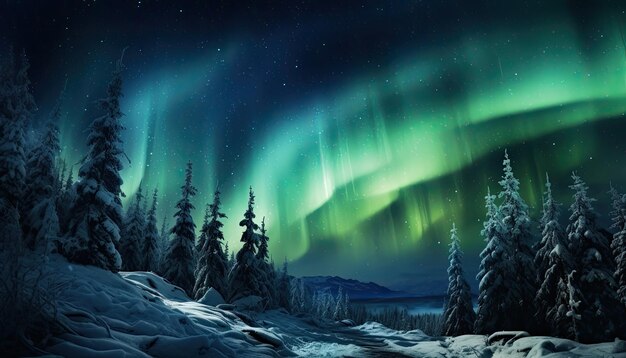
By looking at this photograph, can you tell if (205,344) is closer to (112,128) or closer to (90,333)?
(90,333)

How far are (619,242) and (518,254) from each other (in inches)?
250

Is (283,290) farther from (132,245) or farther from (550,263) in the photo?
(550,263)

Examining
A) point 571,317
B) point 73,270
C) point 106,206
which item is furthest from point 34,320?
point 571,317

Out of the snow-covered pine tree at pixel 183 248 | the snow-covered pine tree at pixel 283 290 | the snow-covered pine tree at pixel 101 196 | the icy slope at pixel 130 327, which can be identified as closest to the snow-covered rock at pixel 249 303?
the snow-covered pine tree at pixel 183 248

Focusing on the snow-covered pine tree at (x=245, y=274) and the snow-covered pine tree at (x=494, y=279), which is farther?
the snow-covered pine tree at (x=245, y=274)

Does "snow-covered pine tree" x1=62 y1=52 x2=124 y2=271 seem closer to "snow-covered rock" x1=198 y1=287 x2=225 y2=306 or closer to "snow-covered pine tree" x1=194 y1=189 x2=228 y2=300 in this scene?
"snow-covered rock" x1=198 y1=287 x2=225 y2=306

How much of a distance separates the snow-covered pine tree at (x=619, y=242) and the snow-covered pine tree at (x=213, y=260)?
104 ft

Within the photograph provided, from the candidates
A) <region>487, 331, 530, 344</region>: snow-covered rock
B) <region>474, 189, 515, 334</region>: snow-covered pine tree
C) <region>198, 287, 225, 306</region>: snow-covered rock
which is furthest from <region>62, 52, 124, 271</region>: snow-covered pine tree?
<region>474, 189, 515, 334</region>: snow-covered pine tree

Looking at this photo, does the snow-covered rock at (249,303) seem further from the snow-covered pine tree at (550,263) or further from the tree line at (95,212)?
the snow-covered pine tree at (550,263)

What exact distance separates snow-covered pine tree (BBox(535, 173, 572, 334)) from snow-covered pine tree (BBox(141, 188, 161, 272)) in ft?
113

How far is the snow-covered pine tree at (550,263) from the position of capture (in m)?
23.0

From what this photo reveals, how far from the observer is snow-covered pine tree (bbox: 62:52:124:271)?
17.7 meters

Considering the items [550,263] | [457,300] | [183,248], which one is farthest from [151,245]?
[550,263]

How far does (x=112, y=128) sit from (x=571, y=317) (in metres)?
28.9
